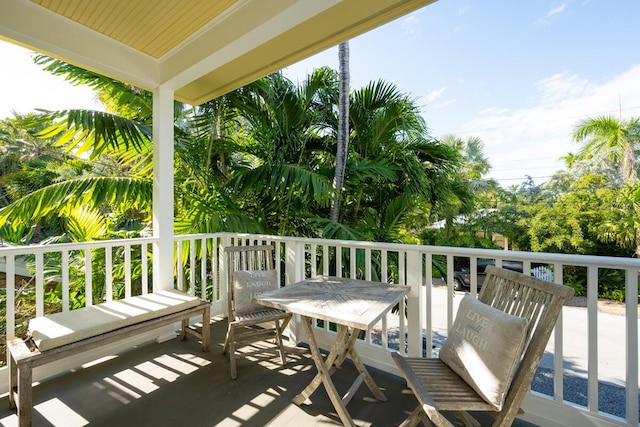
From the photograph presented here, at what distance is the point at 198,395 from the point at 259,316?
2.32ft

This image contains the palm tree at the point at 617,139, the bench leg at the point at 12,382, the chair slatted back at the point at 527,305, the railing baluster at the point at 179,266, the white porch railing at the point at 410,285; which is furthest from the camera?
the palm tree at the point at 617,139

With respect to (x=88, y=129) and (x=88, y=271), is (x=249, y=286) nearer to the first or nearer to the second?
(x=88, y=271)

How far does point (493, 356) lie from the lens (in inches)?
54.2

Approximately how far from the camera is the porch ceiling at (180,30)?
217 cm

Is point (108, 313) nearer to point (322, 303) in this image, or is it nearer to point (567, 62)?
point (322, 303)

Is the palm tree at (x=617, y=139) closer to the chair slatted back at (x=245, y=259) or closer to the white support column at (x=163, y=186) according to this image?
the chair slatted back at (x=245, y=259)

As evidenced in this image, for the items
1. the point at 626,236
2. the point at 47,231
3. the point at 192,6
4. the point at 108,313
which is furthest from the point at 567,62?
the point at 47,231

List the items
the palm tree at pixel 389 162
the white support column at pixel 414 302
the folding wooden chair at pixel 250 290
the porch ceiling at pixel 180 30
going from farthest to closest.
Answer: the palm tree at pixel 389 162 → the folding wooden chair at pixel 250 290 → the white support column at pixel 414 302 → the porch ceiling at pixel 180 30

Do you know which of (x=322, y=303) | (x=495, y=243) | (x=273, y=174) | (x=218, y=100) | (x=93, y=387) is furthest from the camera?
(x=495, y=243)

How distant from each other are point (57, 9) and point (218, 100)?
2.23 m

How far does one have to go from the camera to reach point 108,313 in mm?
2342

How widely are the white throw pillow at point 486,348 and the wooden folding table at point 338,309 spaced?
0.41 m

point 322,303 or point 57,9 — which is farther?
point 57,9

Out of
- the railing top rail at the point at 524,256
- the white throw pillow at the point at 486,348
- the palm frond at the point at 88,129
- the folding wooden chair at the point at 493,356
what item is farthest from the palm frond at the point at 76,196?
the white throw pillow at the point at 486,348
